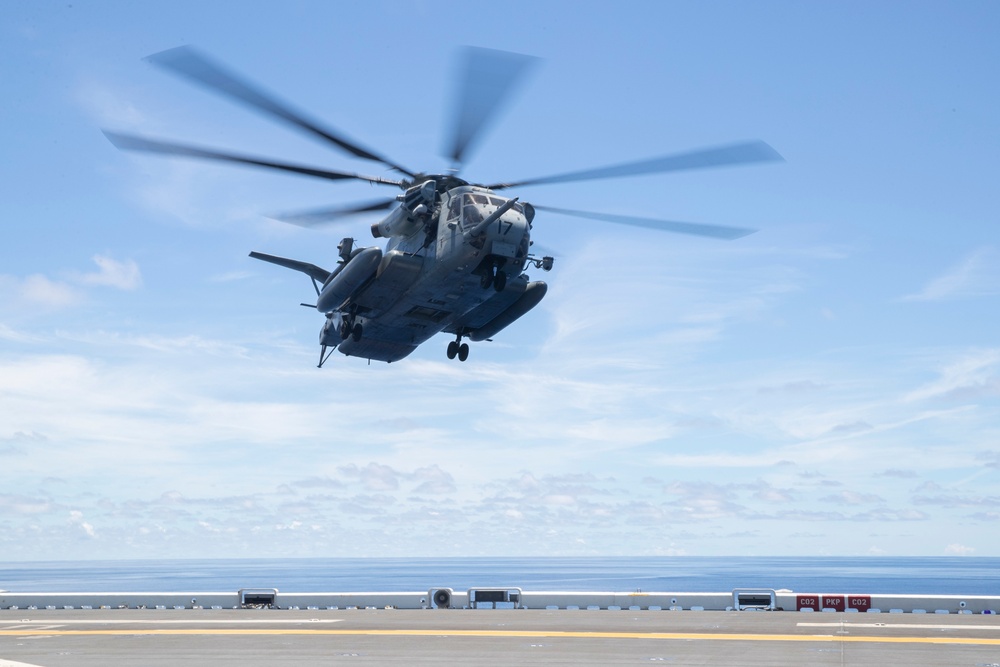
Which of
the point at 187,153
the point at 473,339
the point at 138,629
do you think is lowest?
the point at 138,629

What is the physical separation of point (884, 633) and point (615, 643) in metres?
8.02

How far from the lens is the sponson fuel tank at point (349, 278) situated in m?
24.8

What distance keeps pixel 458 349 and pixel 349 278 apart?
464cm

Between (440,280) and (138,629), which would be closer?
(440,280)

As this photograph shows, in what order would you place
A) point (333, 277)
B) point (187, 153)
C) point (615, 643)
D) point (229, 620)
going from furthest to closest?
point (229, 620) < point (333, 277) < point (615, 643) < point (187, 153)

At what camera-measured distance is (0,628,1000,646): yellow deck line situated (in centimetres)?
2270

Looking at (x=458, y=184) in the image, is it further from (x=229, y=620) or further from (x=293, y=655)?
(x=229, y=620)

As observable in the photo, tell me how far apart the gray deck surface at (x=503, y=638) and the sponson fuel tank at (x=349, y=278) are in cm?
969

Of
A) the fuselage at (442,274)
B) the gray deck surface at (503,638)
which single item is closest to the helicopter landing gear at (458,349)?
the fuselage at (442,274)

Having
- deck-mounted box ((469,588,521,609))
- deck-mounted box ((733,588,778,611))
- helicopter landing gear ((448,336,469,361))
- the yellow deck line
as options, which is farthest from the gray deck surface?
helicopter landing gear ((448,336,469,361))

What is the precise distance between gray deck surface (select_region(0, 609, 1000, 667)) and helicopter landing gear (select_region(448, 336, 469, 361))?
27.5 feet

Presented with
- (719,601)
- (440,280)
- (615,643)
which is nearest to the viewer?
(615,643)

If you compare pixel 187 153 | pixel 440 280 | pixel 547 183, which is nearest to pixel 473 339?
pixel 440 280

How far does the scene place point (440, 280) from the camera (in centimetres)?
2423
